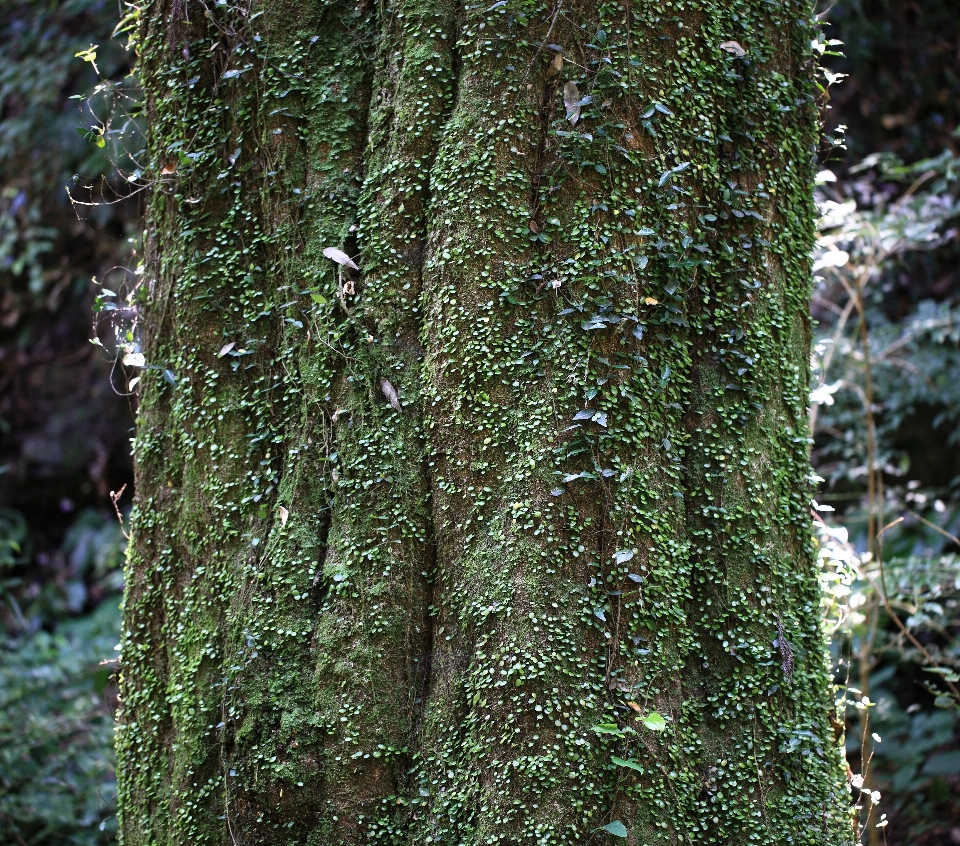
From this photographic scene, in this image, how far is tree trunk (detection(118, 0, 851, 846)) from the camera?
1.86 metres

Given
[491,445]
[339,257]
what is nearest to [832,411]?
[491,445]

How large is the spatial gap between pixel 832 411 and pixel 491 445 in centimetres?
369

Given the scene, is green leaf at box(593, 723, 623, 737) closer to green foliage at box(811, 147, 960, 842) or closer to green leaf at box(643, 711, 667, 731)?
green leaf at box(643, 711, 667, 731)

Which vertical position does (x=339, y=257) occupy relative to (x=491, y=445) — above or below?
above

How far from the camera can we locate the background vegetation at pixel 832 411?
376 centimetres

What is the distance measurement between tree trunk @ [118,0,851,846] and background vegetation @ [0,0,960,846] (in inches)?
Result: 23.8

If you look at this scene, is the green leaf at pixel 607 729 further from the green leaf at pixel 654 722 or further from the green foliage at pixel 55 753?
the green foliage at pixel 55 753

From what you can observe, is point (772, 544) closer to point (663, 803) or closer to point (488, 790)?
point (663, 803)

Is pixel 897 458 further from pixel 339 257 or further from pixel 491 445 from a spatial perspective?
pixel 339 257

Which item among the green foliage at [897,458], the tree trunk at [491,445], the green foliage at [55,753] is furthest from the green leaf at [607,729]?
the green foliage at [55,753]

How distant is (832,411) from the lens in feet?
16.0

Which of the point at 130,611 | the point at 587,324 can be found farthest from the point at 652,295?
the point at 130,611

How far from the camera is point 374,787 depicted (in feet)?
6.19

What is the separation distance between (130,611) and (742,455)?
72.8 inches
